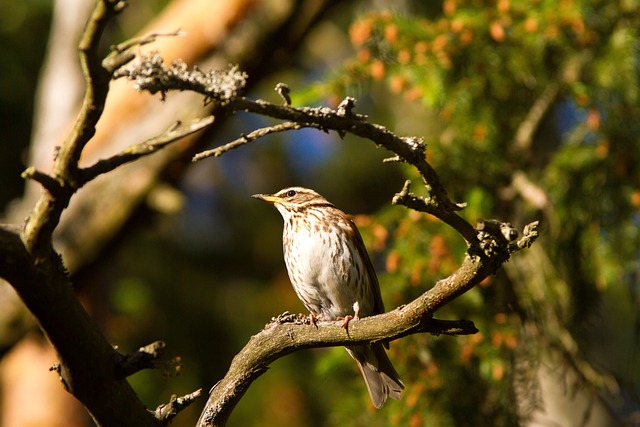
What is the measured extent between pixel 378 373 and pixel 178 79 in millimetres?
2268

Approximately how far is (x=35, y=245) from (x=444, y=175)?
2771 millimetres

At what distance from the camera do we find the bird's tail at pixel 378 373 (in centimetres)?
397

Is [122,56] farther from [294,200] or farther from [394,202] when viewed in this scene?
[294,200]

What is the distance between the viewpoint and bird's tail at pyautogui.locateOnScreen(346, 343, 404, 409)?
13.0ft

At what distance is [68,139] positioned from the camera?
2.17m

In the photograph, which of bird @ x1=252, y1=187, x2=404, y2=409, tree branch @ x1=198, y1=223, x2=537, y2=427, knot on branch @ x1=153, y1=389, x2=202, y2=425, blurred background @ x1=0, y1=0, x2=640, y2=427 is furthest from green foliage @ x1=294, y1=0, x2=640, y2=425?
knot on branch @ x1=153, y1=389, x2=202, y2=425

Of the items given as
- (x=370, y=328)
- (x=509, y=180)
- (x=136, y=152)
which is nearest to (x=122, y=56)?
(x=136, y=152)

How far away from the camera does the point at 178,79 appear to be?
2.13m

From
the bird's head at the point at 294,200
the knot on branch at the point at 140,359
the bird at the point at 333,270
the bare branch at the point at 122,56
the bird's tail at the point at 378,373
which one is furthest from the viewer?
the bird's head at the point at 294,200

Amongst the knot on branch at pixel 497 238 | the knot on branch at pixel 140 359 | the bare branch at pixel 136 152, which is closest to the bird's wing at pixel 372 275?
the knot on branch at pixel 497 238

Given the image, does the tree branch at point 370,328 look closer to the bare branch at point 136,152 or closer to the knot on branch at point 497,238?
the knot on branch at point 497,238

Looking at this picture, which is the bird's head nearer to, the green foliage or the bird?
the bird

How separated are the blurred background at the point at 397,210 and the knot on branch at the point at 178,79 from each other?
80 cm

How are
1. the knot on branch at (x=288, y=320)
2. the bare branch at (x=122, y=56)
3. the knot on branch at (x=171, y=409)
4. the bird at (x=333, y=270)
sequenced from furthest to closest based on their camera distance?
the bird at (x=333, y=270) → the knot on branch at (x=288, y=320) → the knot on branch at (x=171, y=409) → the bare branch at (x=122, y=56)
